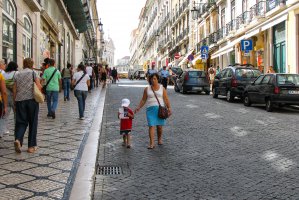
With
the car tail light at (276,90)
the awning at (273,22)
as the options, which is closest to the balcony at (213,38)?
the awning at (273,22)

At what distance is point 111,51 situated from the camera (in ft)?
641

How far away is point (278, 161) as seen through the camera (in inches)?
268

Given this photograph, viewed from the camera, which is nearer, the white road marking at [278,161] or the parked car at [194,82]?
the white road marking at [278,161]

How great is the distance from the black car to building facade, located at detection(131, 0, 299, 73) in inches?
271

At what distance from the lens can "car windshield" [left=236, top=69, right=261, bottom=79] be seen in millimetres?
19141

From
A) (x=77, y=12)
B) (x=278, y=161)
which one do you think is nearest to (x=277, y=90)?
(x=278, y=161)

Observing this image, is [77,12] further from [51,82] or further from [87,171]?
[87,171]

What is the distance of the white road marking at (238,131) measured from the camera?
31.3ft

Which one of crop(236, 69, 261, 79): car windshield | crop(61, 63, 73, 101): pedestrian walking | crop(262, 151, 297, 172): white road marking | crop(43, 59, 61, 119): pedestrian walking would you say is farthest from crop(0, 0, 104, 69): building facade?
crop(262, 151, 297, 172): white road marking

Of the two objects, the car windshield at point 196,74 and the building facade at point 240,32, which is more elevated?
the building facade at point 240,32

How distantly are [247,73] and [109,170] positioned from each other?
46.2 ft

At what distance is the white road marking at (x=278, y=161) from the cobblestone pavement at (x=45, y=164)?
2.91m

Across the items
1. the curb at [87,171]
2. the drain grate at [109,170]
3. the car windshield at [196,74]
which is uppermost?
the car windshield at [196,74]

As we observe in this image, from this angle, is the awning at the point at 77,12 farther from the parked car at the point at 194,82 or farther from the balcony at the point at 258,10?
the balcony at the point at 258,10
